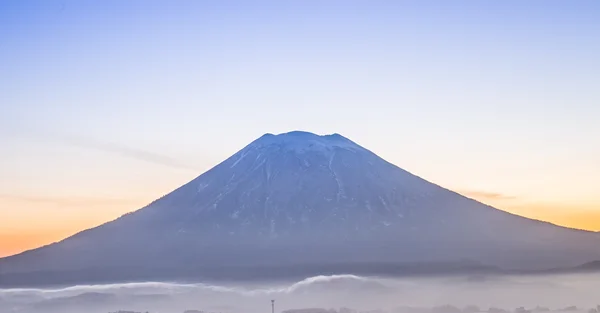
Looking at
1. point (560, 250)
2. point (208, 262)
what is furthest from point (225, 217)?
point (560, 250)

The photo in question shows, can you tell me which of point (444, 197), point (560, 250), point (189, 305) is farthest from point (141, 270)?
point (560, 250)

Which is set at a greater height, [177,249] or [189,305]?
[177,249]

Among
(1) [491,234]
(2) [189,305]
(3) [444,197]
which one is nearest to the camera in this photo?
(2) [189,305]

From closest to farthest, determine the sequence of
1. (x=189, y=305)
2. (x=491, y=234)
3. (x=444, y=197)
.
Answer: (x=189, y=305) < (x=491, y=234) < (x=444, y=197)

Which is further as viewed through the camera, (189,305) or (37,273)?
(37,273)

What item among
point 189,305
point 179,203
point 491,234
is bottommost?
point 189,305

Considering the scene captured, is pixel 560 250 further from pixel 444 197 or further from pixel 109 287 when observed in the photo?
pixel 109 287
